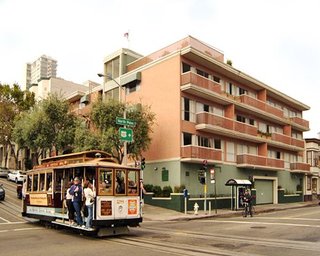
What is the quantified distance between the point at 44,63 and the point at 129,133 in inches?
3924

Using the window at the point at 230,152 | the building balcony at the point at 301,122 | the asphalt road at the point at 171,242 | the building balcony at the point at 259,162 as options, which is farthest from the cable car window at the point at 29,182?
the building balcony at the point at 301,122

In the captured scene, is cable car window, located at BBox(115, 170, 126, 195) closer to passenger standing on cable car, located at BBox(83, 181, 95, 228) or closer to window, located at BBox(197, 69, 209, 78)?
passenger standing on cable car, located at BBox(83, 181, 95, 228)

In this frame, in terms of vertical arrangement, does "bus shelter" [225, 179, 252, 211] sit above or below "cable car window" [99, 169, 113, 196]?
below

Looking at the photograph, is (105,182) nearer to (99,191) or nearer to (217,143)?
(99,191)

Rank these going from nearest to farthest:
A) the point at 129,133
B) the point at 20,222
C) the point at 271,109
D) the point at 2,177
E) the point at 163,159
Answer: the point at 20,222, the point at 129,133, the point at 163,159, the point at 271,109, the point at 2,177

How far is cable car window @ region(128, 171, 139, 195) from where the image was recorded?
15195 millimetres

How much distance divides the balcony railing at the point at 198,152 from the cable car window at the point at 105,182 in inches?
A: 631

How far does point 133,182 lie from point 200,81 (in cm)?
1845

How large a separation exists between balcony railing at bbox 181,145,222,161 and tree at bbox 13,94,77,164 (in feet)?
36.6

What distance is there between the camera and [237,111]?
3853cm

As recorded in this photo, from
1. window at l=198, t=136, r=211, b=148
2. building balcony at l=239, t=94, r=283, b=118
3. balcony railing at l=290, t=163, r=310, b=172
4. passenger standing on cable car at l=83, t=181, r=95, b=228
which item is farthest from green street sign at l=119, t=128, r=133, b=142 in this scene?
balcony railing at l=290, t=163, r=310, b=172

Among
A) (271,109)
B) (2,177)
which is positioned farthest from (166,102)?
(2,177)

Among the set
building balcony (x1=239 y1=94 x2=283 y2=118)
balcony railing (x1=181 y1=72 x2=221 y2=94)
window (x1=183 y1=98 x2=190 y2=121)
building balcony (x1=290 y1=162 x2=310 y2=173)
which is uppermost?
balcony railing (x1=181 y1=72 x2=221 y2=94)

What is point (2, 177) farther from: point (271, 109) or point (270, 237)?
point (270, 237)
